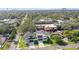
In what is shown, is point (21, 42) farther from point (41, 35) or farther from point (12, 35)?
point (41, 35)

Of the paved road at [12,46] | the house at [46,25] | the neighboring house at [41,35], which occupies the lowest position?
the paved road at [12,46]

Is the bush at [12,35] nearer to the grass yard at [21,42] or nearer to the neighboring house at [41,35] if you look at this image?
the grass yard at [21,42]

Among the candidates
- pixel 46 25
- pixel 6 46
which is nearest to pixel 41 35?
pixel 46 25

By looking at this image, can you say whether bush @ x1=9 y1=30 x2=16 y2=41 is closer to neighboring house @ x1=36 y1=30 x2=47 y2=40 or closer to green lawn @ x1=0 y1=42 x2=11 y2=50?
green lawn @ x1=0 y1=42 x2=11 y2=50

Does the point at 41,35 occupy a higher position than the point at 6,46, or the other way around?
the point at 41,35

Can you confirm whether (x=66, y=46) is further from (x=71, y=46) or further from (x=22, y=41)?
(x=22, y=41)

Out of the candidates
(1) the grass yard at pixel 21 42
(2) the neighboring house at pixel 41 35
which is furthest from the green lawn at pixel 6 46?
(2) the neighboring house at pixel 41 35

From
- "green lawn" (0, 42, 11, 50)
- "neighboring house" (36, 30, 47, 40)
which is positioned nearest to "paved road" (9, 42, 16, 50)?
"green lawn" (0, 42, 11, 50)
